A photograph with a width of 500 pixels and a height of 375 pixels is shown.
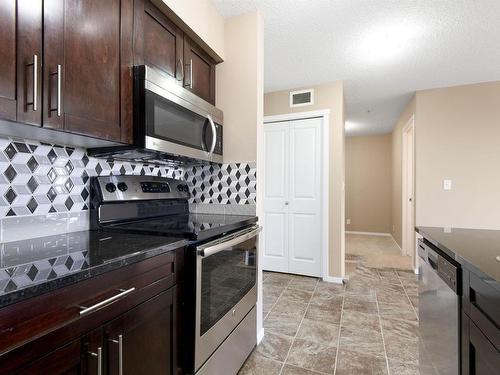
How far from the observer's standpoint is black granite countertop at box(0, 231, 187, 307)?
64cm

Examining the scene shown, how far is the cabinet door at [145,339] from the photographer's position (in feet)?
2.75

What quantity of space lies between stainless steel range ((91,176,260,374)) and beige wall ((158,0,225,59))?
3.28 ft

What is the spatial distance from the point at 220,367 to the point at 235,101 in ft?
5.53

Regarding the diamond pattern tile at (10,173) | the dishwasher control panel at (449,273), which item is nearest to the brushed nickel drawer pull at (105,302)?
the diamond pattern tile at (10,173)

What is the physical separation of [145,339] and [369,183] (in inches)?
258

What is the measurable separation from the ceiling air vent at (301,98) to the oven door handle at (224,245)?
7.34ft

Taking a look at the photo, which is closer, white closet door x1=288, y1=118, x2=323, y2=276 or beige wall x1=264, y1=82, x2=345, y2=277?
beige wall x1=264, y1=82, x2=345, y2=277

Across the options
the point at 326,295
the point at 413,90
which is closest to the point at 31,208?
the point at 326,295

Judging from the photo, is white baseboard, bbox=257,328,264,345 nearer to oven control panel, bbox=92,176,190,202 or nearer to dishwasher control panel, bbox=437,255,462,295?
oven control panel, bbox=92,176,190,202

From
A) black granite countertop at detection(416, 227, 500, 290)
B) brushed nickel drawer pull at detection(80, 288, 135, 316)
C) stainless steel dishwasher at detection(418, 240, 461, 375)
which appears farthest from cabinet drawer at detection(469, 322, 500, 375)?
brushed nickel drawer pull at detection(80, 288, 135, 316)

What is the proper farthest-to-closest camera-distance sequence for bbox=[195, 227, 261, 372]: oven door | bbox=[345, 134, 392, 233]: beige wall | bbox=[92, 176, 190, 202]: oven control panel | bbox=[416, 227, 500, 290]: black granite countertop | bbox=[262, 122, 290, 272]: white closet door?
1. bbox=[345, 134, 392, 233]: beige wall
2. bbox=[262, 122, 290, 272]: white closet door
3. bbox=[92, 176, 190, 202]: oven control panel
4. bbox=[195, 227, 261, 372]: oven door
5. bbox=[416, 227, 500, 290]: black granite countertop

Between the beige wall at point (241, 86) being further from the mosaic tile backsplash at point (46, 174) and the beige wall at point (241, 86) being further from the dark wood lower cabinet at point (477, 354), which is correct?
the dark wood lower cabinet at point (477, 354)

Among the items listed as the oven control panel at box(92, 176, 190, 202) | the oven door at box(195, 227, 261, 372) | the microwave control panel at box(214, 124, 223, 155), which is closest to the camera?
the oven door at box(195, 227, 261, 372)

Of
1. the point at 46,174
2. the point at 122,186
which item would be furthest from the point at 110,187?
the point at 46,174
